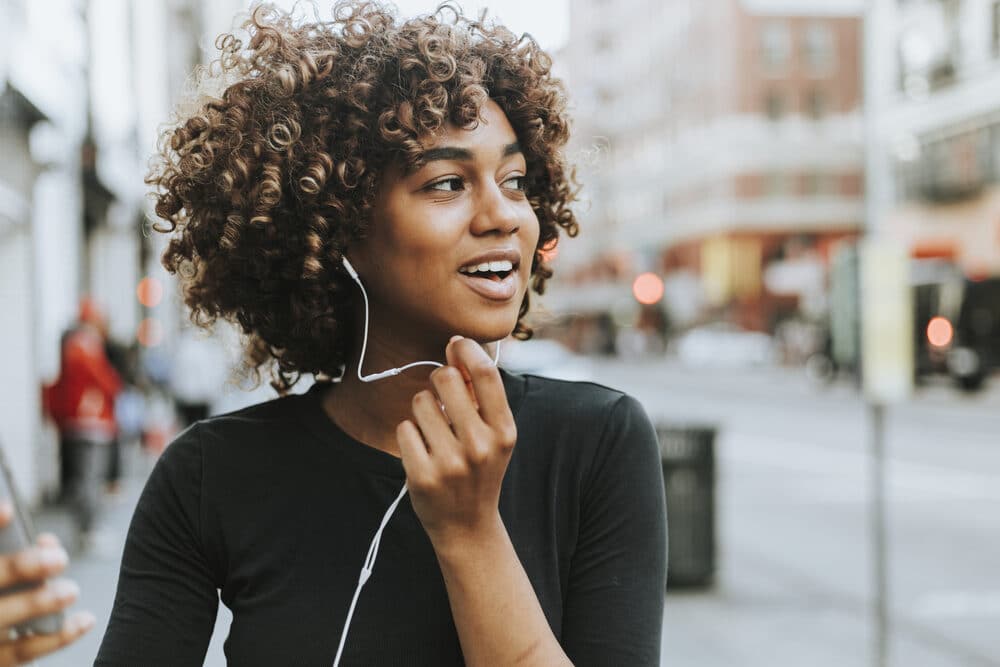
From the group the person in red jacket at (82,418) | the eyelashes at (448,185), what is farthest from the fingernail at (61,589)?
the person in red jacket at (82,418)

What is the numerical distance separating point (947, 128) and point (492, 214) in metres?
37.3

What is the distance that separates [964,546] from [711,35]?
5082 cm

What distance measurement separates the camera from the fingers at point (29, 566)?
97cm

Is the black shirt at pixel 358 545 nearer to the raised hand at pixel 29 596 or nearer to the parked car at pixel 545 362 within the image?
the raised hand at pixel 29 596

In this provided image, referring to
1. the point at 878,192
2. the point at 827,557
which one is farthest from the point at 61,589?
the point at 878,192

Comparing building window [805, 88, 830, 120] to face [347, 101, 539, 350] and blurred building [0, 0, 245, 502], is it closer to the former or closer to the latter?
blurred building [0, 0, 245, 502]

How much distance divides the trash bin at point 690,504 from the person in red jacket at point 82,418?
167 inches

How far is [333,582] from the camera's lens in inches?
66.1

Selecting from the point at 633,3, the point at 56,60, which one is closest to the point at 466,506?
the point at 56,60

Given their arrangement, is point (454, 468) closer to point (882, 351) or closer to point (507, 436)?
point (507, 436)

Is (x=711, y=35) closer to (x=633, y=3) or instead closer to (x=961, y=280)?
(x=633, y=3)

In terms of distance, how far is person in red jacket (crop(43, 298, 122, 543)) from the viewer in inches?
339

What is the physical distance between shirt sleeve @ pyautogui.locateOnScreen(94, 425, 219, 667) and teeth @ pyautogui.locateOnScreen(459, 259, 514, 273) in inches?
20.7

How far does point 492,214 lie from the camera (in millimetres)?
1703
